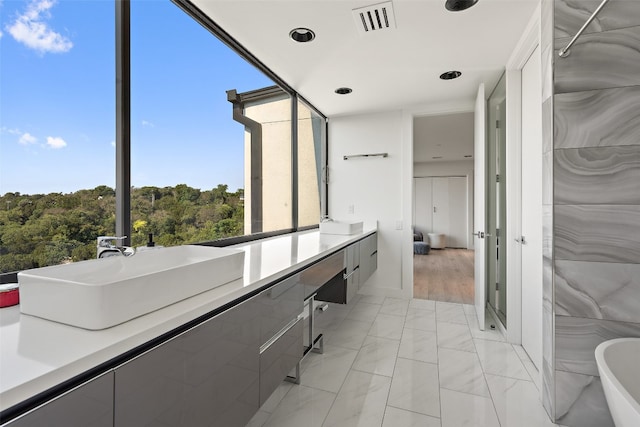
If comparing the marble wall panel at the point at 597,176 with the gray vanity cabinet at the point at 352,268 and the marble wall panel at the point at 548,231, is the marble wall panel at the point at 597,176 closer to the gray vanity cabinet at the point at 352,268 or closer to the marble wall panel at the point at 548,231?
the marble wall panel at the point at 548,231

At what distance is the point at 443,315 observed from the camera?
3.06 m

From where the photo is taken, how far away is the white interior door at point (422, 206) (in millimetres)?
8328

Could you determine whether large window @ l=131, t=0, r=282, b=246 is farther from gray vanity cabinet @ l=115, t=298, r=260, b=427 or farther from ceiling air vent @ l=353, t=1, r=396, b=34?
ceiling air vent @ l=353, t=1, r=396, b=34

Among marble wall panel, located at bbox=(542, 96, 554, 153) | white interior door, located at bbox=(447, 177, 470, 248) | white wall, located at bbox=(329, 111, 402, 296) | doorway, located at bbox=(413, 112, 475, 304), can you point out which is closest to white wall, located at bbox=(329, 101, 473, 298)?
white wall, located at bbox=(329, 111, 402, 296)

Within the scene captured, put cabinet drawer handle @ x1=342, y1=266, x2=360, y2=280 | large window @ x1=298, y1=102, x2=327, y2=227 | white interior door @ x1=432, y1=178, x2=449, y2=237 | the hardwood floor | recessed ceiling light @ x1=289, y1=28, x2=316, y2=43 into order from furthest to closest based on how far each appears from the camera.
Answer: white interior door @ x1=432, y1=178, x2=449, y2=237
the hardwood floor
large window @ x1=298, y1=102, x2=327, y2=227
cabinet drawer handle @ x1=342, y1=266, x2=360, y2=280
recessed ceiling light @ x1=289, y1=28, x2=316, y2=43

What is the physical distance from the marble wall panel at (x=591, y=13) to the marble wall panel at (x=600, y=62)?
3cm

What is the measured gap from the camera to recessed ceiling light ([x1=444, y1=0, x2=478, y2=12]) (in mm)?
1709

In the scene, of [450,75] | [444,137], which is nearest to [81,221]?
[450,75]

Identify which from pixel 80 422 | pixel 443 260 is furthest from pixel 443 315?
pixel 443 260

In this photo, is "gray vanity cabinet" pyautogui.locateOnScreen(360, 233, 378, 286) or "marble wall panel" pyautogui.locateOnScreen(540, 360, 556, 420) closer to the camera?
"marble wall panel" pyautogui.locateOnScreen(540, 360, 556, 420)

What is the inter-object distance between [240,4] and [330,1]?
522 mm

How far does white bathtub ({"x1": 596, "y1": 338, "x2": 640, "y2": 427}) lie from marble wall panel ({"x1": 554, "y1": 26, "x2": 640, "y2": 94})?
1.23 m

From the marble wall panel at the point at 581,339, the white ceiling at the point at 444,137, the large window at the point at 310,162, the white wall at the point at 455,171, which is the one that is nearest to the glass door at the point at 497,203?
the white ceiling at the point at 444,137

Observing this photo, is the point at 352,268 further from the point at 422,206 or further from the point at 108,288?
the point at 422,206
